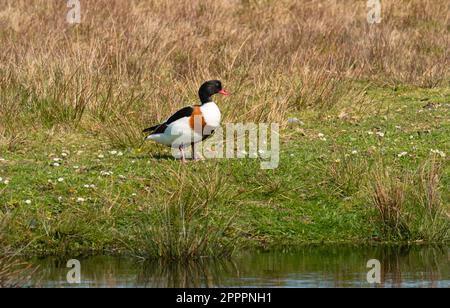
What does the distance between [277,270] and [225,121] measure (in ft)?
13.6

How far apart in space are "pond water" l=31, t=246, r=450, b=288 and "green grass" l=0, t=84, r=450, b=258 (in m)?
0.21

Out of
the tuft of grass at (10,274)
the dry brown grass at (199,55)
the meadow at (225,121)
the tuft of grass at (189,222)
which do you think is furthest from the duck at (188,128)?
the tuft of grass at (10,274)

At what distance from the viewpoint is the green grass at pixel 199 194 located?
9.80 meters

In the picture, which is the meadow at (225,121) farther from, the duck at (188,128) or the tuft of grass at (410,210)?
the duck at (188,128)

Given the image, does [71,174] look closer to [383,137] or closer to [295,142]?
[295,142]

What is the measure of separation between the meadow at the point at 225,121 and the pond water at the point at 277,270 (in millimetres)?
223

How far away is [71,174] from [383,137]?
11.6 feet

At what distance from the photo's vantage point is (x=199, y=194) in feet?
33.6

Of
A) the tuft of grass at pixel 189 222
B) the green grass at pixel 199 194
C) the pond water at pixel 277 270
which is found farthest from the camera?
the green grass at pixel 199 194

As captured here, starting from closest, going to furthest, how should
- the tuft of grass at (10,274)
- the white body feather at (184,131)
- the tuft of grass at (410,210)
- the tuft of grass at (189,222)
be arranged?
the tuft of grass at (10,274) → the tuft of grass at (189,222) → the tuft of grass at (410,210) → the white body feather at (184,131)

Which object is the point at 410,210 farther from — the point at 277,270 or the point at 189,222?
the point at 189,222

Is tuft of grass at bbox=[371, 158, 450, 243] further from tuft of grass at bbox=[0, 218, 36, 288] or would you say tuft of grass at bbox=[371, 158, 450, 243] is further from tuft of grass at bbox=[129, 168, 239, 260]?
tuft of grass at bbox=[0, 218, 36, 288]

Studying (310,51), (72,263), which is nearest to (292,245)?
(72,263)

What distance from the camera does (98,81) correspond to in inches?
531
